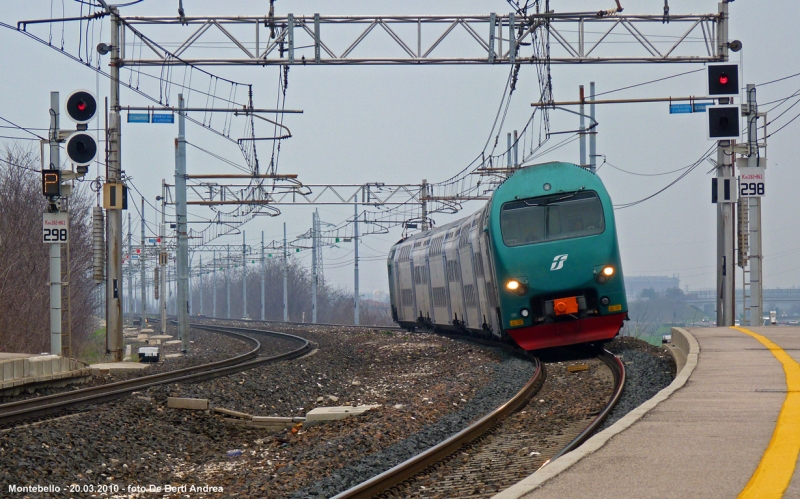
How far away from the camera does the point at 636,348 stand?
18703 millimetres

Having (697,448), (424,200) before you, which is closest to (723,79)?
(697,448)

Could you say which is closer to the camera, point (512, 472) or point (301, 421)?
point (512, 472)

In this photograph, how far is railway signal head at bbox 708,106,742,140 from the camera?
1858cm

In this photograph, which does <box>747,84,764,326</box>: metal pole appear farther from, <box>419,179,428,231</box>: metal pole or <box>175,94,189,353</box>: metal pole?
<box>419,179,428,231</box>: metal pole

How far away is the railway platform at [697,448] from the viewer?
5.45 meters

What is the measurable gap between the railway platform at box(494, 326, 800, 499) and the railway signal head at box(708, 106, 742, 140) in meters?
8.67

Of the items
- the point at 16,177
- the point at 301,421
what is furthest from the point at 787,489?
the point at 16,177

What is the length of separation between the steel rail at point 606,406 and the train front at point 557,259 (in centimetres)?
91

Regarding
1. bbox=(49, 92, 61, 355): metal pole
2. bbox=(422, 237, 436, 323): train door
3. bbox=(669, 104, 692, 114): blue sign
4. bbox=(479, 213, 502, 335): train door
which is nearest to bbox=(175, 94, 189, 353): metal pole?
bbox=(422, 237, 436, 323): train door

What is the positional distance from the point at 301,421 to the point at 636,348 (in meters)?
9.02

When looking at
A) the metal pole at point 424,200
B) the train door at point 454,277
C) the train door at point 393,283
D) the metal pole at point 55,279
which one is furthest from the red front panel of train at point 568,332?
the metal pole at point 424,200

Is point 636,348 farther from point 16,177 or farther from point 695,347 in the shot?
point 16,177

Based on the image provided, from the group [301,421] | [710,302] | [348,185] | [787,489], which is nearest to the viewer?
[787,489]

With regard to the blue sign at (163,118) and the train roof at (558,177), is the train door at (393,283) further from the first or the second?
the train roof at (558,177)
